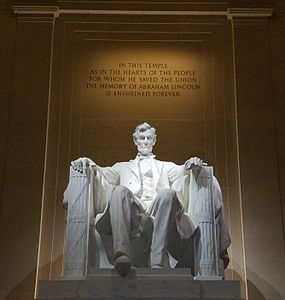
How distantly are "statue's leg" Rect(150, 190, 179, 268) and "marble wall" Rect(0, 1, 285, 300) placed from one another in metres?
1.82

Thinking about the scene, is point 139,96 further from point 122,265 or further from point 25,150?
point 122,265

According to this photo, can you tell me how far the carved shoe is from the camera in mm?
5371

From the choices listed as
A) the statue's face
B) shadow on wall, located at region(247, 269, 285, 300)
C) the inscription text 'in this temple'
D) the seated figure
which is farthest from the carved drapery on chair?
the inscription text 'in this temple'

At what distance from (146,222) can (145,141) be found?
1.13 metres

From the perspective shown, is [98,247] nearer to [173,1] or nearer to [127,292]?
[127,292]

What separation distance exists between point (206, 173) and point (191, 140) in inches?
76.0

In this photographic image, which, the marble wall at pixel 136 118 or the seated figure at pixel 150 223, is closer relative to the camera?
the seated figure at pixel 150 223

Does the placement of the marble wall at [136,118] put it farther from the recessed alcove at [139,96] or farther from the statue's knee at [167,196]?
the statue's knee at [167,196]

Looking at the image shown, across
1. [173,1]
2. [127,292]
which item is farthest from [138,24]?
[127,292]

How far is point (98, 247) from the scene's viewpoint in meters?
5.97

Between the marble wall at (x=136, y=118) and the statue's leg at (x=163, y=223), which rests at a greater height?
the marble wall at (x=136, y=118)

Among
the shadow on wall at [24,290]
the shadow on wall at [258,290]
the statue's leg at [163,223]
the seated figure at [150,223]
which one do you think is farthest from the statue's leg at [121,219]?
the shadow on wall at [258,290]

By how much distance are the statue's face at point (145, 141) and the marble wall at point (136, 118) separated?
1083mm

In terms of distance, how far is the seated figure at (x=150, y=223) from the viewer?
565 centimetres
